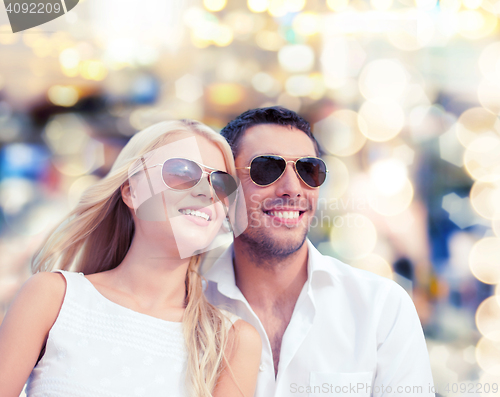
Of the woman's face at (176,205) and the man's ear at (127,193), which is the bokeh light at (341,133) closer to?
the woman's face at (176,205)

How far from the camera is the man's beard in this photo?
1321mm

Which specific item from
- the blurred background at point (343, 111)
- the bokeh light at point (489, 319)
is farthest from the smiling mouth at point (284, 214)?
the bokeh light at point (489, 319)

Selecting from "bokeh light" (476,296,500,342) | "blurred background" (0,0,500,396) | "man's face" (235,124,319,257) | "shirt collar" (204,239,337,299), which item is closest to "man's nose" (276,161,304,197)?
"man's face" (235,124,319,257)

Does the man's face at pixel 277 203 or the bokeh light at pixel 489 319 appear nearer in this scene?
the man's face at pixel 277 203

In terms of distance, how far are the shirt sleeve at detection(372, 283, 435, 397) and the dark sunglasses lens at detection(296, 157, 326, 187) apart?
550mm

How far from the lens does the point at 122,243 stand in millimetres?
1282

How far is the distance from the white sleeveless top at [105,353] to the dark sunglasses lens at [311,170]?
30.1 inches

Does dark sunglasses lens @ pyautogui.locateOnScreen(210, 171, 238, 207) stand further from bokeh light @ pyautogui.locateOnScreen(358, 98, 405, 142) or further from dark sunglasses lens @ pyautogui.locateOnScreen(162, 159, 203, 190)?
bokeh light @ pyautogui.locateOnScreen(358, 98, 405, 142)

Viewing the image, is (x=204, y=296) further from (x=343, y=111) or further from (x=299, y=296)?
(x=343, y=111)

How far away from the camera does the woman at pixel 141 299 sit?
89 centimetres

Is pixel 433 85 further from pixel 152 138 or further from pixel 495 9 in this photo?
pixel 152 138

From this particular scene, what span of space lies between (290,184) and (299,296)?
46 cm

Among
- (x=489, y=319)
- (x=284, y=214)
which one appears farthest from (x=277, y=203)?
(x=489, y=319)

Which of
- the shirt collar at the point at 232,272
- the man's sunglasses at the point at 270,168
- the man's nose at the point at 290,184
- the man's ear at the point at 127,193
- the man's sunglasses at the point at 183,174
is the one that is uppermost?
the man's sunglasses at the point at 183,174
